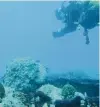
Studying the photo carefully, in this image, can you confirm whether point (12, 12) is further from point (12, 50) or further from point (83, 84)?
point (83, 84)

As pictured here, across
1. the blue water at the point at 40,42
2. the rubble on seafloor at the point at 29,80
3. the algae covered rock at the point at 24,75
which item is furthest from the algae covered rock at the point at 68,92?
the blue water at the point at 40,42

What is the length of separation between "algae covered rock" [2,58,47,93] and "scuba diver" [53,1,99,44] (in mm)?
3005

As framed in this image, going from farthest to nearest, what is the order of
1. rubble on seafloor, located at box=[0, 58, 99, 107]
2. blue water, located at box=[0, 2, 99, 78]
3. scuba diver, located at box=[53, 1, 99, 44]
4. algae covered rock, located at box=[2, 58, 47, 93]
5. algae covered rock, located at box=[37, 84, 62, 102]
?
1. blue water, located at box=[0, 2, 99, 78]
2. scuba diver, located at box=[53, 1, 99, 44]
3. algae covered rock, located at box=[2, 58, 47, 93]
4. rubble on seafloor, located at box=[0, 58, 99, 107]
5. algae covered rock, located at box=[37, 84, 62, 102]

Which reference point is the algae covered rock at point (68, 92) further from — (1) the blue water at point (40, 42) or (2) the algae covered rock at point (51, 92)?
(1) the blue water at point (40, 42)

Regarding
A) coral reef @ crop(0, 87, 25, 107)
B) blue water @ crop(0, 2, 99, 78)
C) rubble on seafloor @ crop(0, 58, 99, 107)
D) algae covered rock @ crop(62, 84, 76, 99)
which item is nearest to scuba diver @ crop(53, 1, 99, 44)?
rubble on seafloor @ crop(0, 58, 99, 107)

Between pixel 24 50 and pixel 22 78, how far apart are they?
118m

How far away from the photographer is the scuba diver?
45.3 feet

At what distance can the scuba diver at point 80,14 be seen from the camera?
45.3ft

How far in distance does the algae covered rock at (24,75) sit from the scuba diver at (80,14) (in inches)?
118

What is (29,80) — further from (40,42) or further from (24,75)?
(40,42)

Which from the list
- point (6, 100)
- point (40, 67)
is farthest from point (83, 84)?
point (6, 100)

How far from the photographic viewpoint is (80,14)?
1460 centimetres

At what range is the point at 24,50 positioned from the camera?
131 metres

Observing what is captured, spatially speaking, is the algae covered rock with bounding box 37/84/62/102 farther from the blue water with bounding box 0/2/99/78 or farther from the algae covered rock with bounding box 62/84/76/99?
the blue water with bounding box 0/2/99/78
